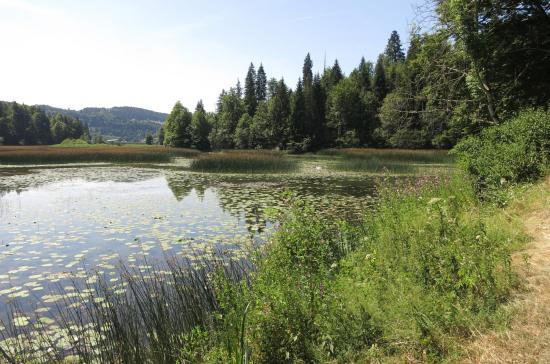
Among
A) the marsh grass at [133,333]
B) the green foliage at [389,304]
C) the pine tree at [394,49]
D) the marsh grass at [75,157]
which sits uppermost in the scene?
the pine tree at [394,49]

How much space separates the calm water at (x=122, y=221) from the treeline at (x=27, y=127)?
94846mm

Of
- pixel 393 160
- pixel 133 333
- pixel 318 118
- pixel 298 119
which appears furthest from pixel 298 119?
pixel 133 333

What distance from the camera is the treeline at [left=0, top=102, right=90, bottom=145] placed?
96.9m

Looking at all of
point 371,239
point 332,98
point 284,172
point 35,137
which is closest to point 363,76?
point 332,98

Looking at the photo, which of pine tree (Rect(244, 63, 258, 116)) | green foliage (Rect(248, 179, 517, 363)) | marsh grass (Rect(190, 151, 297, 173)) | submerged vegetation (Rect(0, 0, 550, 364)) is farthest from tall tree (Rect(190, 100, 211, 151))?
green foliage (Rect(248, 179, 517, 363))

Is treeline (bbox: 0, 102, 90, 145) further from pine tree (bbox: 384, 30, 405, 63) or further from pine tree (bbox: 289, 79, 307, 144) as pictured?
pine tree (bbox: 384, 30, 405, 63)

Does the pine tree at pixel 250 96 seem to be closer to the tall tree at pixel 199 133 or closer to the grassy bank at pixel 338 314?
the tall tree at pixel 199 133

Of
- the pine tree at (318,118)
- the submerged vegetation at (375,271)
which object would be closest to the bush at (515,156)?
the submerged vegetation at (375,271)

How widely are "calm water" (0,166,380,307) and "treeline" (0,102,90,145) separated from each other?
94.8 meters

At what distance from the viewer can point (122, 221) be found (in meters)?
11.1

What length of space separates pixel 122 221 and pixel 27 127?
115914mm

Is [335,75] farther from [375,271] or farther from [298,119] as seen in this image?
[375,271]

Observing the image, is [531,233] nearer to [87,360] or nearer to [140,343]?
[140,343]

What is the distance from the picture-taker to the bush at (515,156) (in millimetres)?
8438
